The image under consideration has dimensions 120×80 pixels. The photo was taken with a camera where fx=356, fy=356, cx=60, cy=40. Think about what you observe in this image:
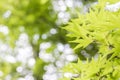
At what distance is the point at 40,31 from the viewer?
2848mm

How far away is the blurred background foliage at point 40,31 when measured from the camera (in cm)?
263

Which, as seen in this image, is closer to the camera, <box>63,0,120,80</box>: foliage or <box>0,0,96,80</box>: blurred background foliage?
<box>63,0,120,80</box>: foliage

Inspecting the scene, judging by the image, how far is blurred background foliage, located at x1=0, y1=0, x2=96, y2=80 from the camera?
263cm

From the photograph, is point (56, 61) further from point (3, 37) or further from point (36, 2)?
point (3, 37)

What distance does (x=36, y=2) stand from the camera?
2.74 m

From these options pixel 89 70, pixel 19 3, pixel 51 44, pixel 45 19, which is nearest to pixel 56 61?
pixel 51 44

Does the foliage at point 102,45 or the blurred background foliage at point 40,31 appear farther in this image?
the blurred background foliage at point 40,31

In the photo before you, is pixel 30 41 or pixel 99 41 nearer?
pixel 99 41

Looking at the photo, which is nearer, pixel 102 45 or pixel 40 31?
pixel 102 45

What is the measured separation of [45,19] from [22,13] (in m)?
0.19

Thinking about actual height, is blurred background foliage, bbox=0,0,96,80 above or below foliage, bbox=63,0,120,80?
above

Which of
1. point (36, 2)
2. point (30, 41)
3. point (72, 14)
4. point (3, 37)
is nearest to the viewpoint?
point (72, 14)

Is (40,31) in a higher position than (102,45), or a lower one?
higher

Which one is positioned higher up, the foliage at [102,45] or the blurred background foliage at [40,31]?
the blurred background foliage at [40,31]
